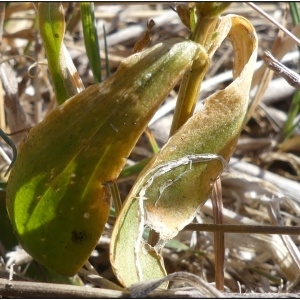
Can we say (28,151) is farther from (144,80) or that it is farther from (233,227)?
(233,227)

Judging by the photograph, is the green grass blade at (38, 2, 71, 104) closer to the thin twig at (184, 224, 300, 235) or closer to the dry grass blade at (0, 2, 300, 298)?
the dry grass blade at (0, 2, 300, 298)

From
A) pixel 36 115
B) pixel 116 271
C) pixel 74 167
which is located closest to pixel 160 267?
pixel 116 271

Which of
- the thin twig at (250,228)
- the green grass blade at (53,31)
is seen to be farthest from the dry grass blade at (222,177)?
the green grass blade at (53,31)

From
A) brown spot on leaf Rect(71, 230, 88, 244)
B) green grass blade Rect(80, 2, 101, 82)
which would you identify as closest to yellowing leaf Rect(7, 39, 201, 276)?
brown spot on leaf Rect(71, 230, 88, 244)

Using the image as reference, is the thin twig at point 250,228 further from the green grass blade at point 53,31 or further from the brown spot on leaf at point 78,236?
the green grass blade at point 53,31

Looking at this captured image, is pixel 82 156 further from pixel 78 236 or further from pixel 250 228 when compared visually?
pixel 250 228

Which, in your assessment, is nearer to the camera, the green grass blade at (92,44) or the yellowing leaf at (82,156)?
the yellowing leaf at (82,156)
